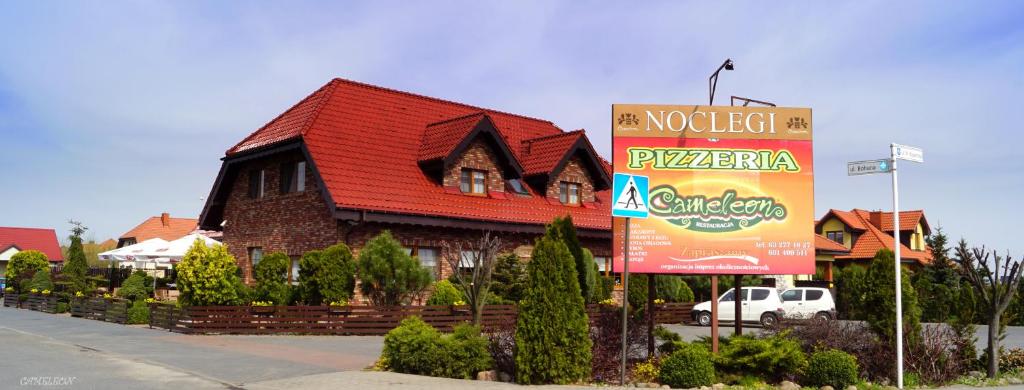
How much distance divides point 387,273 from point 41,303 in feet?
50.8

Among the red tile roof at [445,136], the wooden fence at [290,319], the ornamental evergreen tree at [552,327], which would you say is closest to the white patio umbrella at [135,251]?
the wooden fence at [290,319]

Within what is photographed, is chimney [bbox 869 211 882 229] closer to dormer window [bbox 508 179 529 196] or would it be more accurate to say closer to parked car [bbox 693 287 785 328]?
parked car [bbox 693 287 785 328]

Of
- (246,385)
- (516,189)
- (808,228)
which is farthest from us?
(516,189)

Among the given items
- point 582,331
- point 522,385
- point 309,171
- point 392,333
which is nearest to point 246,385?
point 392,333

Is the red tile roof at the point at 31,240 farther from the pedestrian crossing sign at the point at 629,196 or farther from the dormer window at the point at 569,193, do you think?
the pedestrian crossing sign at the point at 629,196

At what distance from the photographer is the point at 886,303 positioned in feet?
38.5

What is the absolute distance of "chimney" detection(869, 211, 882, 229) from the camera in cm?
5109

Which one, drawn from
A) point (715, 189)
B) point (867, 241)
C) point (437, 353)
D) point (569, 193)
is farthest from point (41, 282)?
point (867, 241)

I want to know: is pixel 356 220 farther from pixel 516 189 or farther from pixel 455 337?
pixel 455 337

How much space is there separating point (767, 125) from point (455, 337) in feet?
18.9

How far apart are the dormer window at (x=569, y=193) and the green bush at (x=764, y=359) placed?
16880 millimetres

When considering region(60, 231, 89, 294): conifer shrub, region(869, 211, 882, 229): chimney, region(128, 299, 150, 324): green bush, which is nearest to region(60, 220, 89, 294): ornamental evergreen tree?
region(60, 231, 89, 294): conifer shrub

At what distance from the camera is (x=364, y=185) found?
2267 centimetres

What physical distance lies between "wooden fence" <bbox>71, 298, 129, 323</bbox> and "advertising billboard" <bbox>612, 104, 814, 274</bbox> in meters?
16.0
